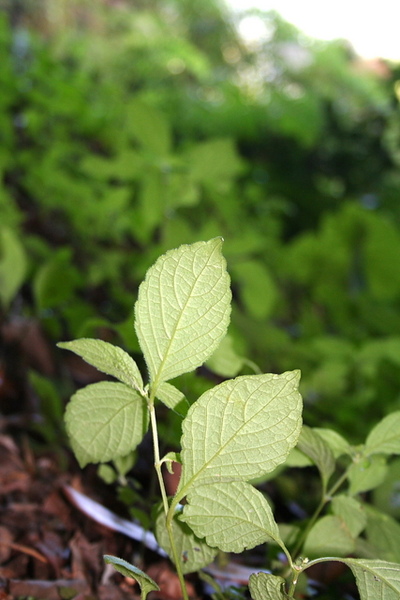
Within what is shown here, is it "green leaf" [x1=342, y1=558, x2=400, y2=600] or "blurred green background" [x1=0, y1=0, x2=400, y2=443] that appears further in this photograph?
"blurred green background" [x1=0, y1=0, x2=400, y2=443]

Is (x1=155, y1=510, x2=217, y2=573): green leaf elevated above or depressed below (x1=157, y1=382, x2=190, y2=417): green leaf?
below

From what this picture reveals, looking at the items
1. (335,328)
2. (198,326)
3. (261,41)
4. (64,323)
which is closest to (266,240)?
(335,328)

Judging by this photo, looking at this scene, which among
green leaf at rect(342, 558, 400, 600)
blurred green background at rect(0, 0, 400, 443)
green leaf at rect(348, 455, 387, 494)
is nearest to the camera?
green leaf at rect(342, 558, 400, 600)

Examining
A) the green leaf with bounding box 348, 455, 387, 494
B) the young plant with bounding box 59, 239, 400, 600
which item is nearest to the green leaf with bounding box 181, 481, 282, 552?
the young plant with bounding box 59, 239, 400, 600

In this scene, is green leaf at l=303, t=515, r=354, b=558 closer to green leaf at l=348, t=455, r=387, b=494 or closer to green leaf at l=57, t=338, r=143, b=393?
green leaf at l=348, t=455, r=387, b=494

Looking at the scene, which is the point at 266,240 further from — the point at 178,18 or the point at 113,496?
the point at 178,18

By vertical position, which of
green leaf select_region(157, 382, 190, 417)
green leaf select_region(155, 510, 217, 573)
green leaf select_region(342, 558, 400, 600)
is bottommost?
green leaf select_region(155, 510, 217, 573)

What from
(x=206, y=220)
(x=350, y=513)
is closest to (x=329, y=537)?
(x=350, y=513)
